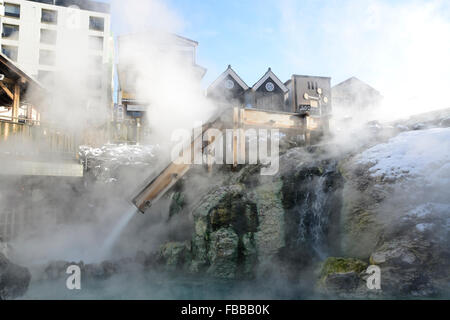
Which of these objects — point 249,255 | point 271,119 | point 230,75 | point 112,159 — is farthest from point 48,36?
point 249,255

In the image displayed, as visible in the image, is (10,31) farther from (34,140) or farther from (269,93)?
(34,140)

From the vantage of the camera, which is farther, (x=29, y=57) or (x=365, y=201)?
(x=29, y=57)

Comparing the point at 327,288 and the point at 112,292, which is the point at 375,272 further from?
the point at 112,292

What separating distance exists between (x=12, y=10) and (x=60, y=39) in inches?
141

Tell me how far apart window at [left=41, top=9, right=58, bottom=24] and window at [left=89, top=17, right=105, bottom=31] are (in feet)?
8.34

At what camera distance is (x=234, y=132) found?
277 inches

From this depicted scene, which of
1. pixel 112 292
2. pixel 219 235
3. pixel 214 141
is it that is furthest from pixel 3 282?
pixel 214 141

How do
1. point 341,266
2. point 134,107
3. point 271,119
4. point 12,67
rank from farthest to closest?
1. point 134,107
2. point 12,67
3. point 271,119
4. point 341,266

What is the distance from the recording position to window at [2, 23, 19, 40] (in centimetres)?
2128

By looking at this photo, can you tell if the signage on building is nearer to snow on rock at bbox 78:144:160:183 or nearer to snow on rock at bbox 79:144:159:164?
snow on rock at bbox 79:144:159:164

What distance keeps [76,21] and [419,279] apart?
26.2 metres

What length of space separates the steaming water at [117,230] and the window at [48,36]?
65.1 feet

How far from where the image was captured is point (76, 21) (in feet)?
73.9

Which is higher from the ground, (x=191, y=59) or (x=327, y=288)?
(x=191, y=59)
